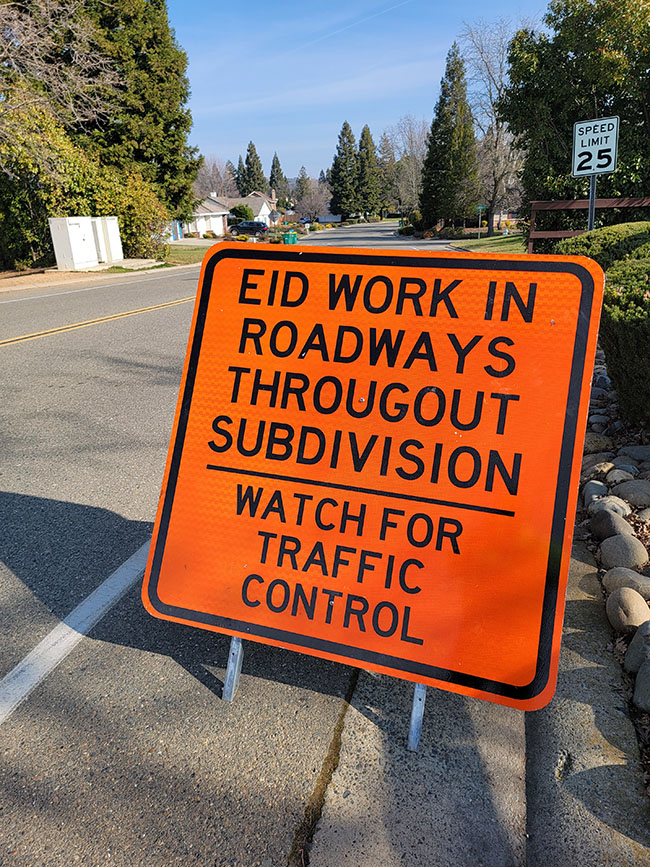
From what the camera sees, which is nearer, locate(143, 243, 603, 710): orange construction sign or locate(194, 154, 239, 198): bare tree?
locate(143, 243, 603, 710): orange construction sign

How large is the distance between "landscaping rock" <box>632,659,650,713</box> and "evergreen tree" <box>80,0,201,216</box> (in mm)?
30600

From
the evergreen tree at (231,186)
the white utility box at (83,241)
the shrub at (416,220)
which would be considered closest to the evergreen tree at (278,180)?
the evergreen tree at (231,186)

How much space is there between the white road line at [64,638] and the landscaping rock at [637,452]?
301 cm

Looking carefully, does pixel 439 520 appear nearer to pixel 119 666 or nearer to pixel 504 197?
pixel 119 666

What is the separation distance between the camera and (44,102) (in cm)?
1697

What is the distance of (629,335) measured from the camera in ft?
12.4

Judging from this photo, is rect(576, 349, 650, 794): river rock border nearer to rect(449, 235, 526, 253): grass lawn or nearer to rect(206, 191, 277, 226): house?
rect(449, 235, 526, 253): grass lawn

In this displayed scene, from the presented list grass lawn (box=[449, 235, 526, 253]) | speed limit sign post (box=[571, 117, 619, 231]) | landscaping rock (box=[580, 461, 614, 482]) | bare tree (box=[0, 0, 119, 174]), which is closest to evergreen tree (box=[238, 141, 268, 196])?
grass lawn (box=[449, 235, 526, 253])

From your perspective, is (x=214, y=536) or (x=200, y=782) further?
(x=214, y=536)

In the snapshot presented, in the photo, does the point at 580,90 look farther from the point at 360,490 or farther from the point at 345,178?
the point at 345,178

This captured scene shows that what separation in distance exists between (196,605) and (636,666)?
1.59m

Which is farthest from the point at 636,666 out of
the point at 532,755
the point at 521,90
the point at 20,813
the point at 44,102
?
the point at 44,102

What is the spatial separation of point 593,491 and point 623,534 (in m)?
0.63

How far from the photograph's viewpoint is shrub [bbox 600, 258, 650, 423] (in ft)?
12.2
